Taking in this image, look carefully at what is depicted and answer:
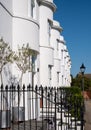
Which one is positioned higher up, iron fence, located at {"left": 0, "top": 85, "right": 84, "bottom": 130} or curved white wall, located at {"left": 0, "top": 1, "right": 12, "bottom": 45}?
curved white wall, located at {"left": 0, "top": 1, "right": 12, "bottom": 45}

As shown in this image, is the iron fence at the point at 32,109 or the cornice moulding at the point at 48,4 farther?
the cornice moulding at the point at 48,4

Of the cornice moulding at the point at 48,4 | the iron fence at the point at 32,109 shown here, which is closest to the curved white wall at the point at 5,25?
the iron fence at the point at 32,109

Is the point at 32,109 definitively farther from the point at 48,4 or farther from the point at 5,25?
the point at 48,4

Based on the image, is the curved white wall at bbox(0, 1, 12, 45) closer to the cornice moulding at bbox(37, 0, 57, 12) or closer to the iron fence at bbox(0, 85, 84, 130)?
the iron fence at bbox(0, 85, 84, 130)

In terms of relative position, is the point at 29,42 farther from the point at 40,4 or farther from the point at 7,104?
the point at 40,4

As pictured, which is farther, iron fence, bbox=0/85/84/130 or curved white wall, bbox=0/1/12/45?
curved white wall, bbox=0/1/12/45

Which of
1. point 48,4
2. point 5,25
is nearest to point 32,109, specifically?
point 5,25

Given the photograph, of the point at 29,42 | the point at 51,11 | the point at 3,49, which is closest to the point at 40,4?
the point at 51,11

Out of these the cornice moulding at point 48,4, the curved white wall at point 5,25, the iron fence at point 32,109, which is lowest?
the iron fence at point 32,109

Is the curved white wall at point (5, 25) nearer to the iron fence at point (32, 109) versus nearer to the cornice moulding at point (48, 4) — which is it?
the iron fence at point (32, 109)

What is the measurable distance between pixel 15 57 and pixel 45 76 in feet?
28.4

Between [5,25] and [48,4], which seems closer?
[5,25]

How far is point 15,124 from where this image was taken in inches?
524

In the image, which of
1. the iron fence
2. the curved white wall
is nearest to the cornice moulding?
the curved white wall
